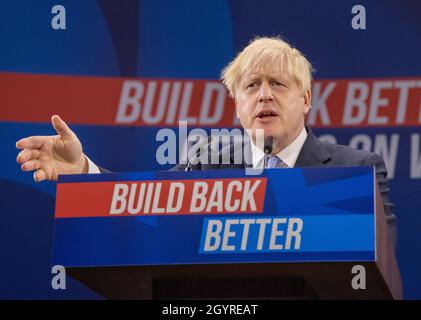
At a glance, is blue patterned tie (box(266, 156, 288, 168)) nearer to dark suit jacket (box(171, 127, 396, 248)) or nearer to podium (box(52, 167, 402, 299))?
dark suit jacket (box(171, 127, 396, 248))

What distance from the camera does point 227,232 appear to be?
2.08m

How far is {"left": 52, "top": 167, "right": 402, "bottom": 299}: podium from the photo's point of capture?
2049 millimetres

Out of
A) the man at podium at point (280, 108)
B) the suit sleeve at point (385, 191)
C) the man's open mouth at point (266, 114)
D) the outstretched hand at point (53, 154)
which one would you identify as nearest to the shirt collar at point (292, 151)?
the man at podium at point (280, 108)

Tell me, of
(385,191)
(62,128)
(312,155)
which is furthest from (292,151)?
(62,128)

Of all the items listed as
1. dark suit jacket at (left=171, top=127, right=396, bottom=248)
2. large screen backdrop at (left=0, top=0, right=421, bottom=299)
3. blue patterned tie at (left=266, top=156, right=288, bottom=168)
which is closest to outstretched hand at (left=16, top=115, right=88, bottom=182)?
dark suit jacket at (left=171, top=127, right=396, bottom=248)

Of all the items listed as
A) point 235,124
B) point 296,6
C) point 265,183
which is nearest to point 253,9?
point 296,6

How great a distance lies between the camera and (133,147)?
3842 millimetres

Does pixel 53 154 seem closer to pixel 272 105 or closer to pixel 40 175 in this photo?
pixel 40 175

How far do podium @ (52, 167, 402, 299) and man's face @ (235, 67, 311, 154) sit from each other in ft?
2.64

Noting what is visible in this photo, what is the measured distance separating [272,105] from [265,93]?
45 millimetres

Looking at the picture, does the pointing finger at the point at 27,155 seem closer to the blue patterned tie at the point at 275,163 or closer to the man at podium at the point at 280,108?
the man at podium at the point at 280,108

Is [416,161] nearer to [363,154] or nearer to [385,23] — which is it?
[385,23]

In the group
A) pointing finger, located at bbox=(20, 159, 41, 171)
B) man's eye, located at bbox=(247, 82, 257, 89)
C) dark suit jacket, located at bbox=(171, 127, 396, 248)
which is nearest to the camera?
pointing finger, located at bbox=(20, 159, 41, 171)

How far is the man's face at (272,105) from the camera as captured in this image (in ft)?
9.56
